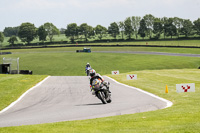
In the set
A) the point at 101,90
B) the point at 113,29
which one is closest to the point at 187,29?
the point at 113,29

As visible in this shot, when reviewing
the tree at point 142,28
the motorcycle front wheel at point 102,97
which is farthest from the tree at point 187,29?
the motorcycle front wheel at point 102,97

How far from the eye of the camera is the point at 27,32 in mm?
188000

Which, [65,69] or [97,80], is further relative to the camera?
[65,69]

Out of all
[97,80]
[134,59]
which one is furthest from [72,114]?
[134,59]

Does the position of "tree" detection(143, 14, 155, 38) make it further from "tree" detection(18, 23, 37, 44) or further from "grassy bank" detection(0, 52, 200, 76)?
"grassy bank" detection(0, 52, 200, 76)

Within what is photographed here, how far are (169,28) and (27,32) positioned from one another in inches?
3234

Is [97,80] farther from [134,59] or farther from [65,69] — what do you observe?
[134,59]

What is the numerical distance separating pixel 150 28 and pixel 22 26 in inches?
3021

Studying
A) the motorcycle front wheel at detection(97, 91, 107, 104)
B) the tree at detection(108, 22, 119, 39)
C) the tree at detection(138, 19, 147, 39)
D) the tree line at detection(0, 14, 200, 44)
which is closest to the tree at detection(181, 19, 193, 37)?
the tree line at detection(0, 14, 200, 44)

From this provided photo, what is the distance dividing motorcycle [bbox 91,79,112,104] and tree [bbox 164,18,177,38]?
517 feet

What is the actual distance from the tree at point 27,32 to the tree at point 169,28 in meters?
77.1

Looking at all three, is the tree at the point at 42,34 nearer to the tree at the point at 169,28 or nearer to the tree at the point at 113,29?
the tree at the point at 113,29

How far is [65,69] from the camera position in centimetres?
6062

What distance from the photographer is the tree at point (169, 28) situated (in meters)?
168
